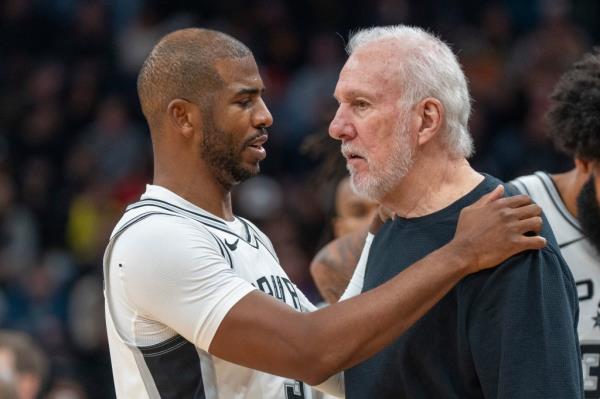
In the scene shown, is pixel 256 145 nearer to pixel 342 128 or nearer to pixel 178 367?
pixel 342 128

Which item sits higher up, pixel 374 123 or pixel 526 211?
pixel 374 123

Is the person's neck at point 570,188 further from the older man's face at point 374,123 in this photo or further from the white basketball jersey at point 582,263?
the older man's face at point 374,123

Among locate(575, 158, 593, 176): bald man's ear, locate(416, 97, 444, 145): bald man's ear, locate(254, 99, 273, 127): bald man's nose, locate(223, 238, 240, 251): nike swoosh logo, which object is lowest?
locate(223, 238, 240, 251): nike swoosh logo

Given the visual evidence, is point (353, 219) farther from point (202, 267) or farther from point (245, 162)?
point (202, 267)

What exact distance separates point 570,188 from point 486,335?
4.57 feet

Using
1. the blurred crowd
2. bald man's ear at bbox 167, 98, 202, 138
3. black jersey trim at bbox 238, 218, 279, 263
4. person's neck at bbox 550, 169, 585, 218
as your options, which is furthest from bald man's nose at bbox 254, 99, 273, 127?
the blurred crowd

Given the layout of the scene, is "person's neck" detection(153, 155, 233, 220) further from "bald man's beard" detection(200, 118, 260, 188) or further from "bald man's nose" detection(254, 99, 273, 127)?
"bald man's nose" detection(254, 99, 273, 127)

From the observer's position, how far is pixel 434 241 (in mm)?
3377

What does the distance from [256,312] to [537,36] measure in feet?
23.1

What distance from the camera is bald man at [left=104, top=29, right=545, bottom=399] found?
10.4 ft

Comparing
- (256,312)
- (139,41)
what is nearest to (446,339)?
(256,312)

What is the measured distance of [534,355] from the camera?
302cm

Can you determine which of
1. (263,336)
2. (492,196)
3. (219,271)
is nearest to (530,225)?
(492,196)

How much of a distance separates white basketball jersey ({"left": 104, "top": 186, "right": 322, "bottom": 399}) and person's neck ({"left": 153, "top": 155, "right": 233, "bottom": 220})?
38 millimetres
